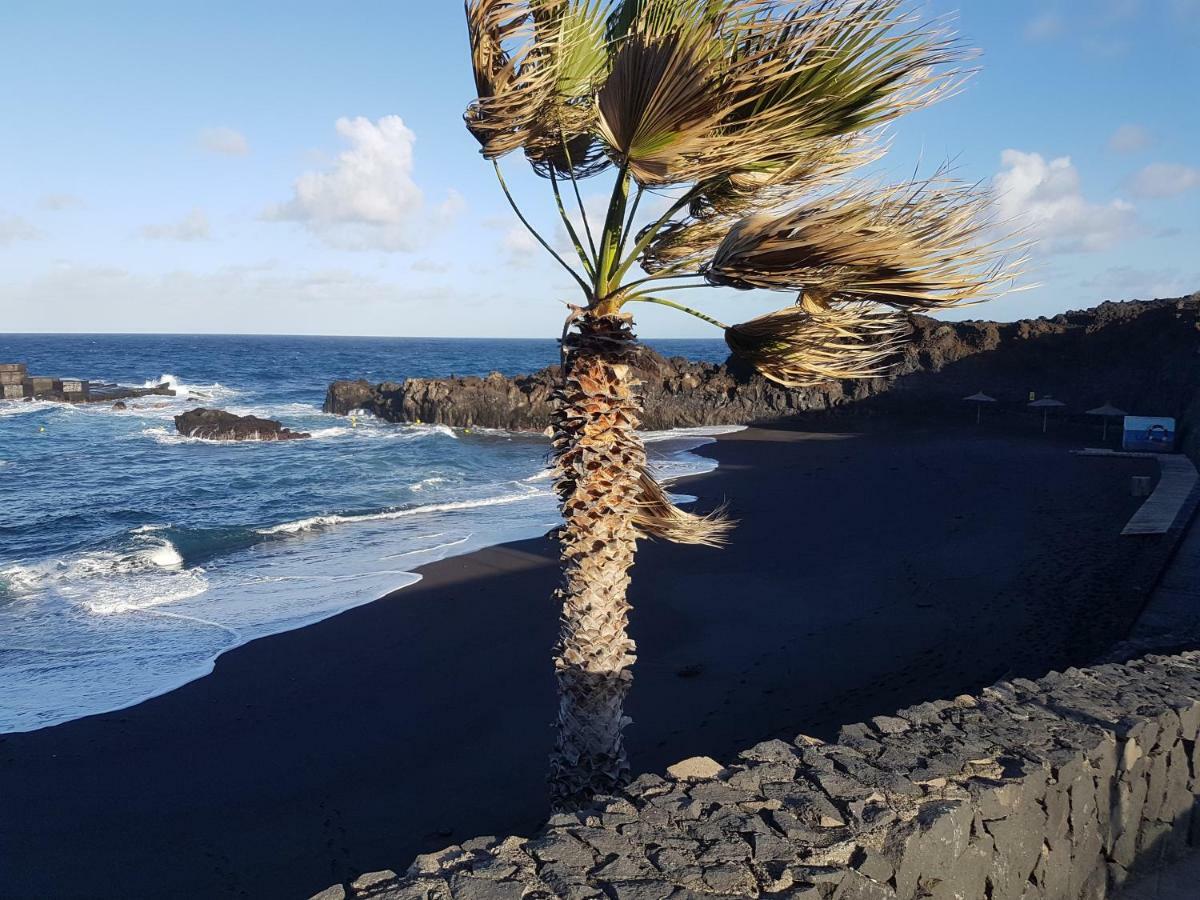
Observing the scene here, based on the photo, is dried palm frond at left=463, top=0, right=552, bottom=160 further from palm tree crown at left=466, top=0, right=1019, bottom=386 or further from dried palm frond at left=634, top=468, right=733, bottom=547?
dried palm frond at left=634, top=468, right=733, bottom=547

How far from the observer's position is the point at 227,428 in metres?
35.2

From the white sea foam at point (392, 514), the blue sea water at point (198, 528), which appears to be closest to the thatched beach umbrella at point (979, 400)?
the blue sea water at point (198, 528)

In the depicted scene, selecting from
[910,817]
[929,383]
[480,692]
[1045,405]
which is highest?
[929,383]

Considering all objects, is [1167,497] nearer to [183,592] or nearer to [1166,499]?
[1166,499]

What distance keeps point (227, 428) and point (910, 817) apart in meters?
35.5

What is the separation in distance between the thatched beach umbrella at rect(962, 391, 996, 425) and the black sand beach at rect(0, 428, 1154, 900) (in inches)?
654

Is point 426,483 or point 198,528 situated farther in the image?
point 426,483

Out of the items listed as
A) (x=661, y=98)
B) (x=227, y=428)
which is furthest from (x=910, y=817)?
(x=227, y=428)

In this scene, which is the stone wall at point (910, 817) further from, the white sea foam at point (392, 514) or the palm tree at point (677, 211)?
the white sea foam at point (392, 514)

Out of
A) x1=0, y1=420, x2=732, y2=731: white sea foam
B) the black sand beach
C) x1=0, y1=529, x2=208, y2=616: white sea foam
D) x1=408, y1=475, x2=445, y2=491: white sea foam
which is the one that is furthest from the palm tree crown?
x1=408, y1=475, x2=445, y2=491: white sea foam

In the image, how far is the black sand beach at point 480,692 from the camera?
24.5 feet

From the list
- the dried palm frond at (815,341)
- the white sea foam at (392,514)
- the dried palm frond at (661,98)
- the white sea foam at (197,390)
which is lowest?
the white sea foam at (392,514)

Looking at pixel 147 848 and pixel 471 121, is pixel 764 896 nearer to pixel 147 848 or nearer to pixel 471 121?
pixel 471 121

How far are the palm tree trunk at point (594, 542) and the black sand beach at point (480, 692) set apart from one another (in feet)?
8.22
